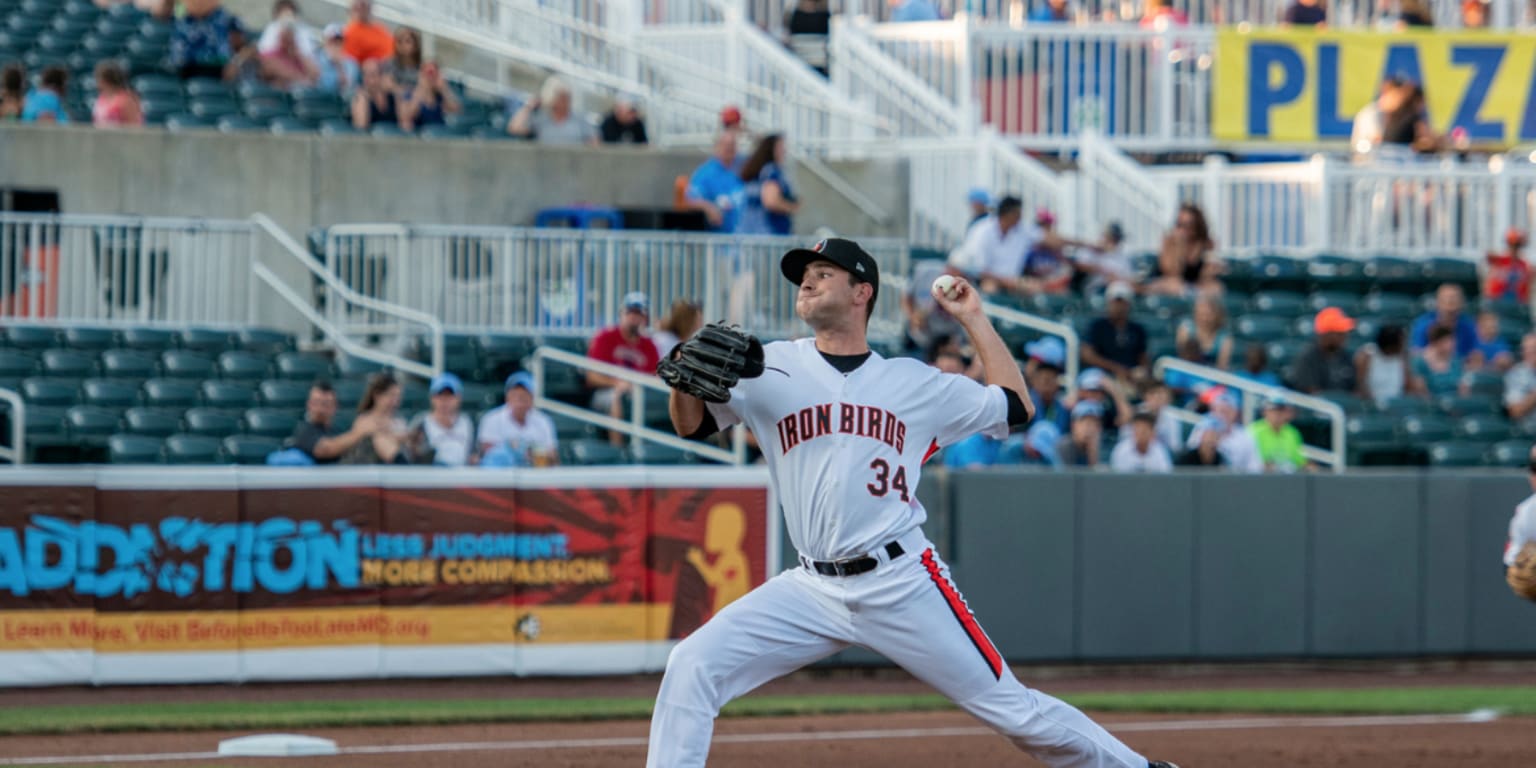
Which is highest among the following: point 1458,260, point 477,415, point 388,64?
point 388,64

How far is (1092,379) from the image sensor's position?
52.2 ft

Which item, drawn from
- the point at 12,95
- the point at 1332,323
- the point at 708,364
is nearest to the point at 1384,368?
the point at 1332,323

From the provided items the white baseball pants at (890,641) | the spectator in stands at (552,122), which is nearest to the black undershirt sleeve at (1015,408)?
the white baseball pants at (890,641)

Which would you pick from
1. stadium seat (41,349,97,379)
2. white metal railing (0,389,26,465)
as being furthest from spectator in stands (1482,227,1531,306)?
white metal railing (0,389,26,465)

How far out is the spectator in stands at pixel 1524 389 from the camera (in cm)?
1802

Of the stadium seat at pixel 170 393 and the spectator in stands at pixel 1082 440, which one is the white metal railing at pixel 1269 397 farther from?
the stadium seat at pixel 170 393

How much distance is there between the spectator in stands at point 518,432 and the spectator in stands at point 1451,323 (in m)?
8.53

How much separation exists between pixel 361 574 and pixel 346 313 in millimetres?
4021

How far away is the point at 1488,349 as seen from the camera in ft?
63.6

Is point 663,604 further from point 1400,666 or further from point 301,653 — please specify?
point 1400,666

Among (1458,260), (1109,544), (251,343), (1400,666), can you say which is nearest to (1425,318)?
(1458,260)

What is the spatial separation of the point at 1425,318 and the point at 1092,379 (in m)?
5.02

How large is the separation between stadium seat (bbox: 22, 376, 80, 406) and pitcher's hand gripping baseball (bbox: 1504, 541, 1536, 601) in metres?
9.49

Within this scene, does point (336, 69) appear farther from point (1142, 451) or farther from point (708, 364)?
point (708, 364)
